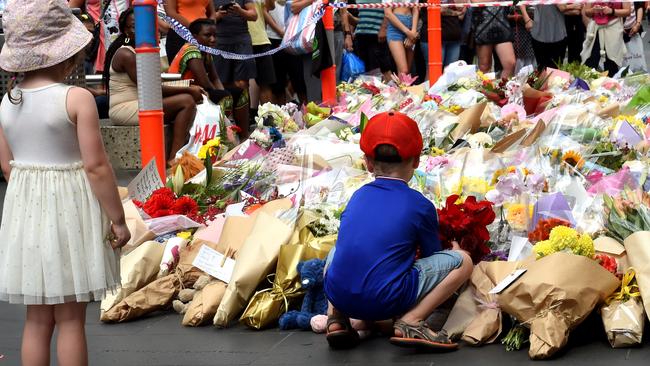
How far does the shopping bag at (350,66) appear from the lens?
14.1 meters

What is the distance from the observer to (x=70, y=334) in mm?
4145

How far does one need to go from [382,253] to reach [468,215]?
598mm

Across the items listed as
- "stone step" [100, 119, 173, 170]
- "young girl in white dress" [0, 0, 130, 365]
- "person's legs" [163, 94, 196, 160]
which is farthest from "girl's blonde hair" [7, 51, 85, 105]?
"stone step" [100, 119, 173, 170]

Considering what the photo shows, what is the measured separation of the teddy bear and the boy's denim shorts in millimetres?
1239

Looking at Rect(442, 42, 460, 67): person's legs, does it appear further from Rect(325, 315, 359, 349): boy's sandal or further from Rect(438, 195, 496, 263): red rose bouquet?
Rect(325, 315, 359, 349): boy's sandal

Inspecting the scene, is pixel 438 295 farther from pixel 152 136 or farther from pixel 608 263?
pixel 152 136

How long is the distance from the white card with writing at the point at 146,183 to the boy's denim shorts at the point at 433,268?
2510mm

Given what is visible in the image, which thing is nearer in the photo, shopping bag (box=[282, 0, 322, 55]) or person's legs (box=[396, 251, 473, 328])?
person's legs (box=[396, 251, 473, 328])

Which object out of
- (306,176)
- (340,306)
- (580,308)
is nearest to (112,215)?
(340,306)

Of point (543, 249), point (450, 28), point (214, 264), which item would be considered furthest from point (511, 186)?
point (450, 28)

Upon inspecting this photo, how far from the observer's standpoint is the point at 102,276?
4.11m

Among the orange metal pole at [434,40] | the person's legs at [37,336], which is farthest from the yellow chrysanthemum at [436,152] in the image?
the orange metal pole at [434,40]

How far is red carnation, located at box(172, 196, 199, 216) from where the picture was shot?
21.7ft

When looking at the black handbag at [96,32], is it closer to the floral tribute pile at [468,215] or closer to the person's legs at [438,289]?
the floral tribute pile at [468,215]
